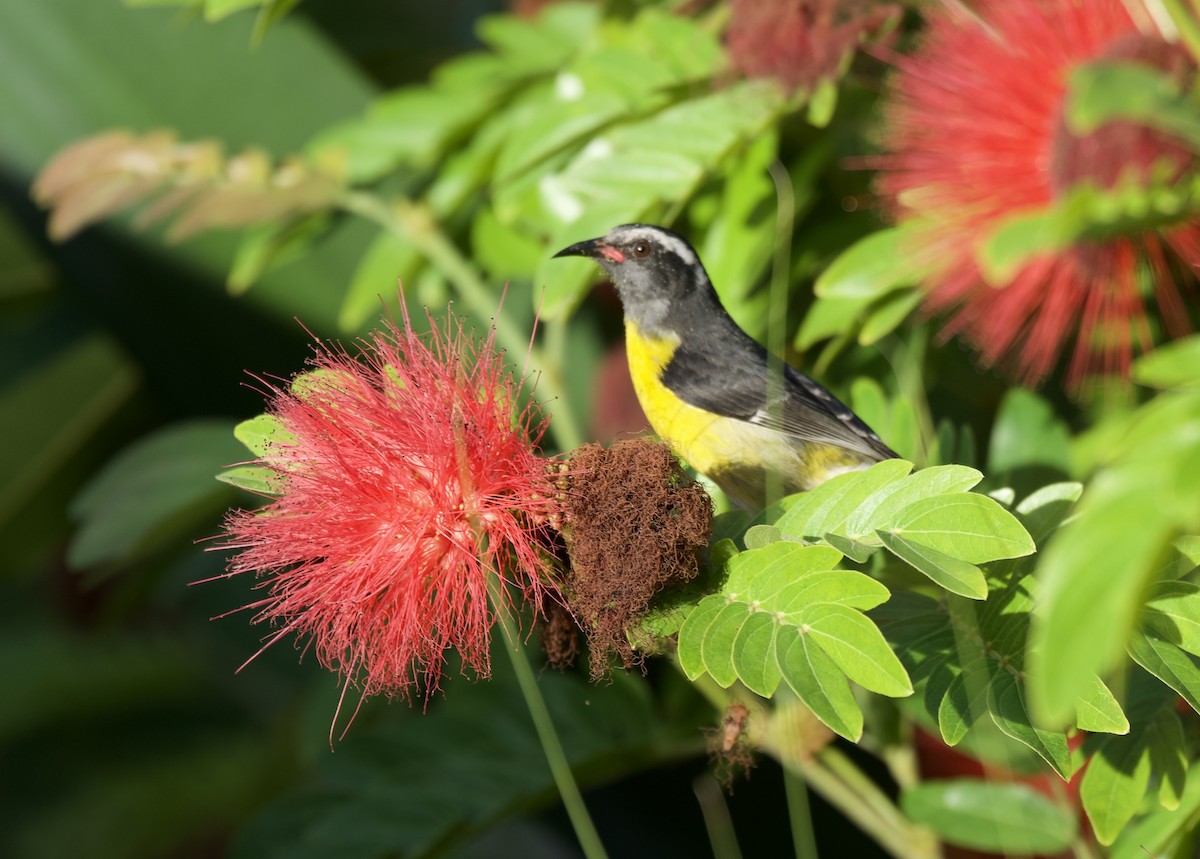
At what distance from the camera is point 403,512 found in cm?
143

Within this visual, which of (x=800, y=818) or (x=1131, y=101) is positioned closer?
(x=1131, y=101)

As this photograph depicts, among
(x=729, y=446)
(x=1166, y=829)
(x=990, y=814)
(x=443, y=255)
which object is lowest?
(x=990, y=814)

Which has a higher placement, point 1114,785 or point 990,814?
point 1114,785

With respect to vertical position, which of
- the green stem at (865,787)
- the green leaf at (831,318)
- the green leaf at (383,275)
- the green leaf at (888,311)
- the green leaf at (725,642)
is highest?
the green leaf at (383,275)

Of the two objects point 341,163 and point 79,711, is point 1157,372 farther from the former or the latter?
point 79,711

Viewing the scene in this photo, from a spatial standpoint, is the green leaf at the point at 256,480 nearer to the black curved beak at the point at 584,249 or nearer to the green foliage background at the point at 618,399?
the green foliage background at the point at 618,399

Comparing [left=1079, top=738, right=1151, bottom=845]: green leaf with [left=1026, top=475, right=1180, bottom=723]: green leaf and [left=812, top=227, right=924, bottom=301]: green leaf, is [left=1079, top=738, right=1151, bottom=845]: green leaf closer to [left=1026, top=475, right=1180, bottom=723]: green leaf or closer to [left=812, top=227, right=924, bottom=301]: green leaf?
[left=812, top=227, right=924, bottom=301]: green leaf

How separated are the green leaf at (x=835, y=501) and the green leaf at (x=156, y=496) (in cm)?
117

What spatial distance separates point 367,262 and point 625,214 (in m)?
0.85

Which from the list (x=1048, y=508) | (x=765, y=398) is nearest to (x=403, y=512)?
(x=1048, y=508)

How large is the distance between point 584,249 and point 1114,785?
1.16 metres

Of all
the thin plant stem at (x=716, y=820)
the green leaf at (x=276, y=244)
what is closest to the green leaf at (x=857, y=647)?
the thin plant stem at (x=716, y=820)

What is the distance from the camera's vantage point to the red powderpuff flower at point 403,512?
55.7 inches

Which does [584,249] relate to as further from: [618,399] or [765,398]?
[618,399]
